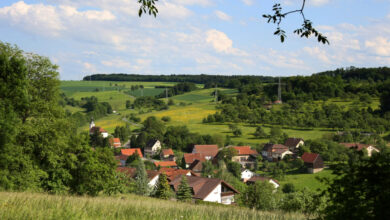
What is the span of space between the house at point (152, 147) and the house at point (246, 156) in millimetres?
19844

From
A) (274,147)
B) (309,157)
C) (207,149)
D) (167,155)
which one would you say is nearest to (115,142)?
(167,155)

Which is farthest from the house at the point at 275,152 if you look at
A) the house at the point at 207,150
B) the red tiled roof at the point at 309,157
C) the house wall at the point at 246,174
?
the house at the point at 207,150

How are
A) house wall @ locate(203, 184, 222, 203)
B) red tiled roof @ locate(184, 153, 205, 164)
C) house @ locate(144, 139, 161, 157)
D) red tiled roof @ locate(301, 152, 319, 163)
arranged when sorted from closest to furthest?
1. house wall @ locate(203, 184, 222, 203)
2. red tiled roof @ locate(301, 152, 319, 163)
3. red tiled roof @ locate(184, 153, 205, 164)
4. house @ locate(144, 139, 161, 157)

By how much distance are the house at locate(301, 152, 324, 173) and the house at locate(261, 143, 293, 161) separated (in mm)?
7739

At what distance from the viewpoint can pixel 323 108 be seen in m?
98.1

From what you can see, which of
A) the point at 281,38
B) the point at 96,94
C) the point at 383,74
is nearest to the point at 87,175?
the point at 281,38

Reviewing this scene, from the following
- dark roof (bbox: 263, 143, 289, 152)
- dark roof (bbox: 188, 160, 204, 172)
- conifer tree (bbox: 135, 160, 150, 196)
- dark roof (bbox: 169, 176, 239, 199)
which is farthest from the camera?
dark roof (bbox: 263, 143, 289, 152)

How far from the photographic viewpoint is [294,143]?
76.9m

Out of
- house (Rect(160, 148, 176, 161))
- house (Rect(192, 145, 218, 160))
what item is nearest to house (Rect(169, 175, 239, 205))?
house (Rect(192, 145, 218, 160))

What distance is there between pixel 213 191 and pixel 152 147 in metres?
47.5

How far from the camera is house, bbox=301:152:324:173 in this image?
60.1 m

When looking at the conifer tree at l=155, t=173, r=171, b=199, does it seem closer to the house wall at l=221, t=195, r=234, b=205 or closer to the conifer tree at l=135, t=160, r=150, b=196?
the conifer tree at l=135, t=160, r=150, b=196

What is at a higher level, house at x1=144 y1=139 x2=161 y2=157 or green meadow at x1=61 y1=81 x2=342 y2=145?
green meadow at x1=61 y1=81 x2=342 y2=145

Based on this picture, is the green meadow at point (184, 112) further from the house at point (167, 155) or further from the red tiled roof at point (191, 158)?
the house at point (167, 155)
